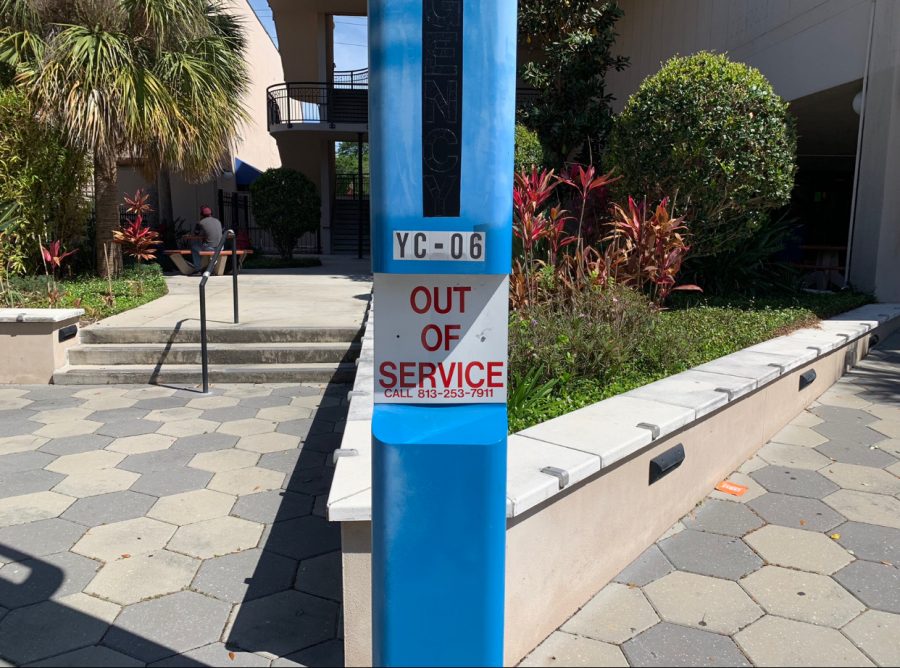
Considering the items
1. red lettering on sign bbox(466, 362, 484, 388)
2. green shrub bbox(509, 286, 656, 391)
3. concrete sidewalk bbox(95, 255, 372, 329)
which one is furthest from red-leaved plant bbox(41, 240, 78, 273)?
red lettering on sign bbox(466, 362, 484, 388)

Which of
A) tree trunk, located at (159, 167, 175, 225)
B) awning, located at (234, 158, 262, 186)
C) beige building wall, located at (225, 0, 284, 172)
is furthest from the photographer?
beige building wall, located at (225, 0, 284, 172)

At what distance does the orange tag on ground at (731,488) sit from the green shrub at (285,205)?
535 inches

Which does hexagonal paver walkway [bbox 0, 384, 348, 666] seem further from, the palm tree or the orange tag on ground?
the palm tree

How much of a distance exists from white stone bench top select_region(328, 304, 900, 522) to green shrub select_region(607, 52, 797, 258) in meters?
2.11

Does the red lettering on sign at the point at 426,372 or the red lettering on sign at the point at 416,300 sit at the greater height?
the red lettering on sign at the point at 416,300

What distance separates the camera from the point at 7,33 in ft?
29.1

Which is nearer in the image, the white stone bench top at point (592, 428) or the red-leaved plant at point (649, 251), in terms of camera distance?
the white stone bench top at point (592, 428)

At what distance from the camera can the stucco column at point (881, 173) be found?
8180mm

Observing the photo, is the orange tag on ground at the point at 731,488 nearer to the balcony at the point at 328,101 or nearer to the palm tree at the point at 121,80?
the palm tree at the point at 121,80

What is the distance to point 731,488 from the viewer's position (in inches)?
154

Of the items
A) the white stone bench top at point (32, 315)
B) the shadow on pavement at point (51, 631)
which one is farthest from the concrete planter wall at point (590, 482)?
the white stone bench top at point (32, 315)

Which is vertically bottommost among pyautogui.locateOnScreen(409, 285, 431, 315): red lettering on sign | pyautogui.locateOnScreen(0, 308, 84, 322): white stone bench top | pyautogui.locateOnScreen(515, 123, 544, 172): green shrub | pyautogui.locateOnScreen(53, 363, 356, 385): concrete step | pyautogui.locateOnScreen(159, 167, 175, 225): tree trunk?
pyautogui.locateOnScreen(53, 363, 356, 385): concrete step

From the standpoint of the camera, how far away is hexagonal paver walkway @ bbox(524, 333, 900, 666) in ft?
8.14

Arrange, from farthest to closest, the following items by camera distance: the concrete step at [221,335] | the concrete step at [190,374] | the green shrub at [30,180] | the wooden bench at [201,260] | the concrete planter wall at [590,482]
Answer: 1. the wooden bench at [201,260]
2. the green shrub at [30,180]
3. the concrete step at [221,335]
4. the concrete step at [190,374]
5. the concrete planter wall at [590,482]
